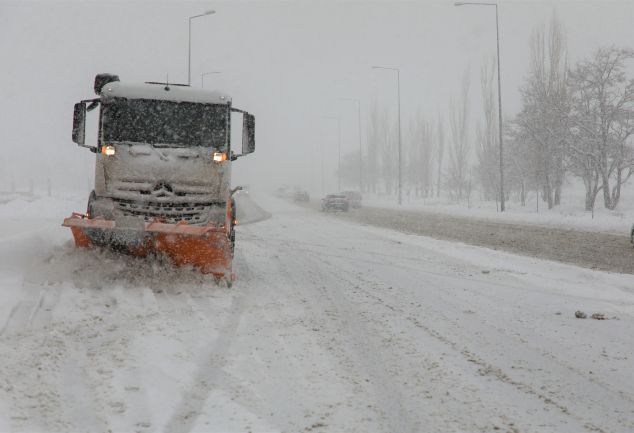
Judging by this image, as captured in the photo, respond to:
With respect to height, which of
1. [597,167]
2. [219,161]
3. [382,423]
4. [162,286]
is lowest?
[382,423]

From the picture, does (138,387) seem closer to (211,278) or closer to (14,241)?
(211,278)

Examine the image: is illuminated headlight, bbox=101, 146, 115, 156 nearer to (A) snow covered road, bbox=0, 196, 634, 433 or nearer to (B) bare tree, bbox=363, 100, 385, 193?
(A) snow covered road, bbox=0, 196, 634, 433

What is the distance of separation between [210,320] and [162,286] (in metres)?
1.62

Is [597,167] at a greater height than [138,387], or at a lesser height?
greater

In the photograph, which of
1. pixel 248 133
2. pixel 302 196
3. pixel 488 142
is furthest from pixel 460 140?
pixel 248 133

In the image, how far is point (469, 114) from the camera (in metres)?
56.8

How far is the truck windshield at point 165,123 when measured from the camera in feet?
25.1

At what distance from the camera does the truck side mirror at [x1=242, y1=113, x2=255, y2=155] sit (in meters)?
8.41

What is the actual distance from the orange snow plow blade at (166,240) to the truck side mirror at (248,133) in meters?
1.96

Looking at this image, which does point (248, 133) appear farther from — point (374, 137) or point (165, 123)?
point (374, 137)

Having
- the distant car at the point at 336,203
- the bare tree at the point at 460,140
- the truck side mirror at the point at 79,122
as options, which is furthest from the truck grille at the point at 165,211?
the bare tree at the point at 460,140

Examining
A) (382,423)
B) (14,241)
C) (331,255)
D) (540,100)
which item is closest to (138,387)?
(382,423)

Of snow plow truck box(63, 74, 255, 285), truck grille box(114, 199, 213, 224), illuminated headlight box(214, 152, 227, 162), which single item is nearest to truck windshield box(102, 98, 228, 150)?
snow plow truck box(63, 74, 255, 285)

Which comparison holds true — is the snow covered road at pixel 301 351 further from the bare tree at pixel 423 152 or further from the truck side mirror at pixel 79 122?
the bare tree at pixel 423 152
